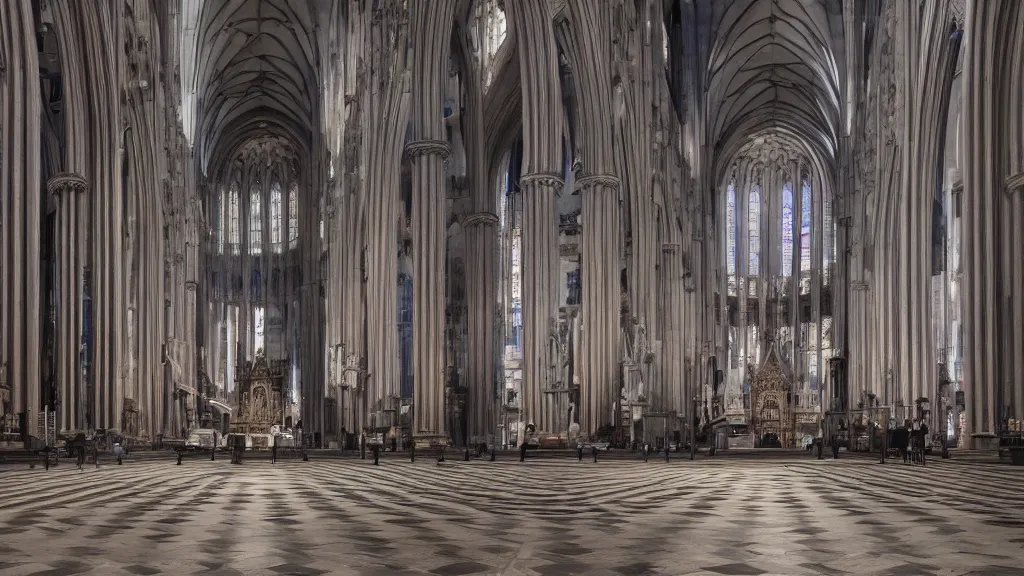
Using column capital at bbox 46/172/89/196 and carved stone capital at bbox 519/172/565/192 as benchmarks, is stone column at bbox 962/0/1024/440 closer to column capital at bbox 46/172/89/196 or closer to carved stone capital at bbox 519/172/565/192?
carved stone capital at bbox 519/172/565/192

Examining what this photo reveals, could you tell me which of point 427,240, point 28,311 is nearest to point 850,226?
point 427,240

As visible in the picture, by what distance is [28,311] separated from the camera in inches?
795

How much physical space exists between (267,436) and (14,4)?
32.1 metres

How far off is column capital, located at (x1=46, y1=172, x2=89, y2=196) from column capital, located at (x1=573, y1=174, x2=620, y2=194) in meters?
13.2

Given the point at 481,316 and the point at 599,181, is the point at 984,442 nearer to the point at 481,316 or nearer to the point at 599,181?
the point at 599,181

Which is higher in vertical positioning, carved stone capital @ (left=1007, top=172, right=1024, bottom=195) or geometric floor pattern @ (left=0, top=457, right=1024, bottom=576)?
carved stone capital @ (left=1007, top=172, right=1024, bottom=195)

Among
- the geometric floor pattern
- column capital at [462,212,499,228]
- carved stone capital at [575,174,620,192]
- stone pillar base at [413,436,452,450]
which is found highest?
carved stone capital at [575,174,620,192]

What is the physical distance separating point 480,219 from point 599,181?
22.2 feet

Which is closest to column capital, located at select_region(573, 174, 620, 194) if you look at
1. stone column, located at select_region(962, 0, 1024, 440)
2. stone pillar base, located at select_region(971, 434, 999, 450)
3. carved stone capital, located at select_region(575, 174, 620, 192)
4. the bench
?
carved stone capital, located at select_region(575, 174, 620, 192)

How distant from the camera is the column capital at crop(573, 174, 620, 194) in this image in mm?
30656

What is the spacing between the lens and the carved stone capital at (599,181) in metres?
30.7

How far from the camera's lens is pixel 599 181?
3066cm

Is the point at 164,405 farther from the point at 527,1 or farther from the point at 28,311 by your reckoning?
the point at 527,1

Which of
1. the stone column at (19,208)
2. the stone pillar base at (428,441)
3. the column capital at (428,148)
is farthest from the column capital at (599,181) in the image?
the stone column at (19,208)
